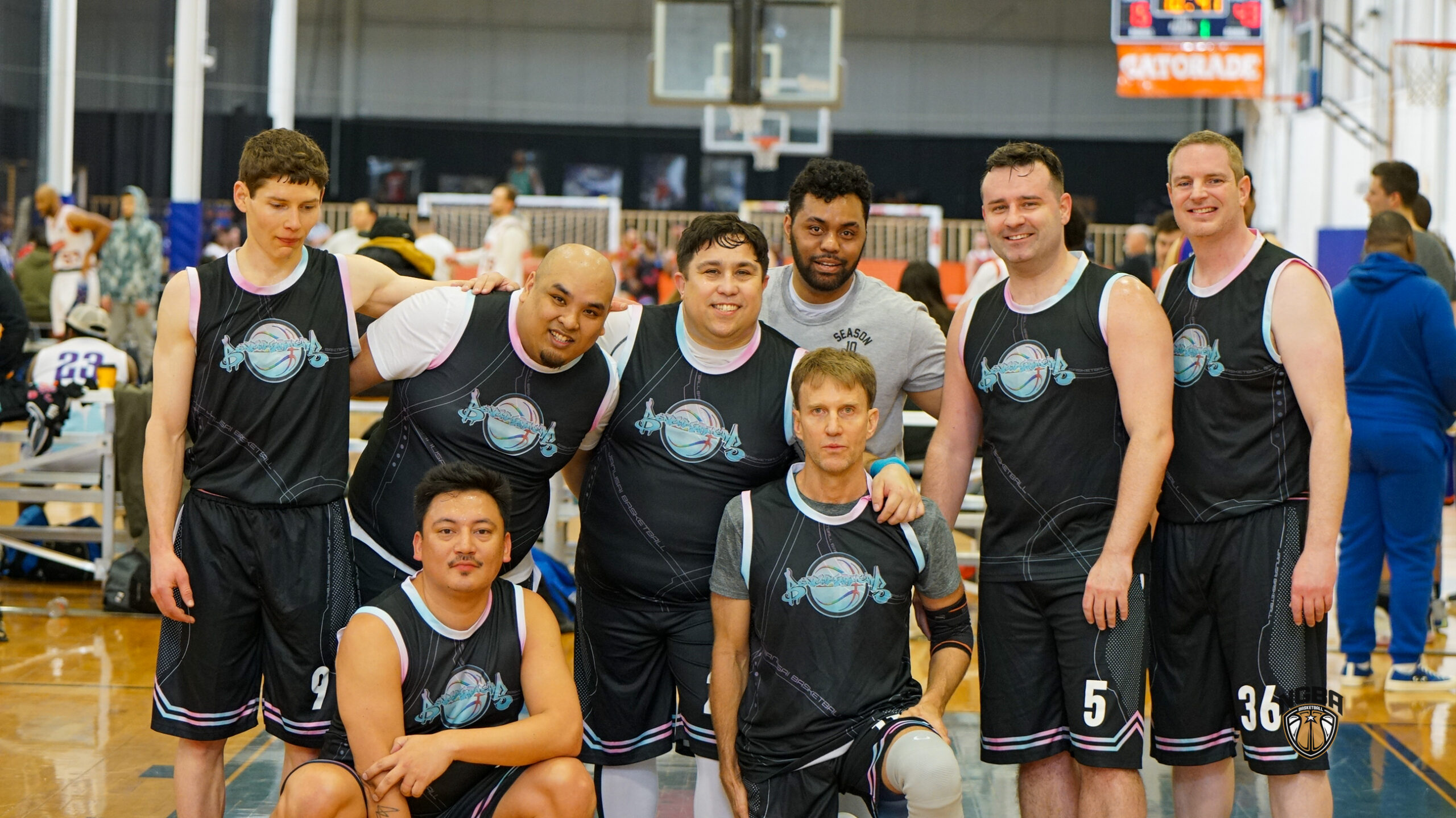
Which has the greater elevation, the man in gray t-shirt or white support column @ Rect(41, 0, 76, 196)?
white support column @ Rect(41, 0, 76, 196)

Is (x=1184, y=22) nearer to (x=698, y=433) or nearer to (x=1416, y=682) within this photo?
(x=1416, y=682)

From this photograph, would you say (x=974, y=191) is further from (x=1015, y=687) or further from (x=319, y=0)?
(x=1015, y=687)

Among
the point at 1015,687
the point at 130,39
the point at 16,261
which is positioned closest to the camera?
the point at 1015,687

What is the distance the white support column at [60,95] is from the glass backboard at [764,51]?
8.00 meters

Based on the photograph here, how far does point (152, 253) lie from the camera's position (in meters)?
12.8

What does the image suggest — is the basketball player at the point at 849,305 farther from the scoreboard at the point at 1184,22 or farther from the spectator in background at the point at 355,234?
the scoreboard at the point at 1184,22

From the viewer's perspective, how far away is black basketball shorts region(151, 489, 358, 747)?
9.97 ft

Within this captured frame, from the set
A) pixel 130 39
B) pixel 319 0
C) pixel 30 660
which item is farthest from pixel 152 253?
A: pixel 319 0

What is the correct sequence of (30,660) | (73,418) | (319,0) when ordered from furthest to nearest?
(319,0), (73,418), (30,660)

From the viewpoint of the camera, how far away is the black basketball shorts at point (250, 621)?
304 centimetres

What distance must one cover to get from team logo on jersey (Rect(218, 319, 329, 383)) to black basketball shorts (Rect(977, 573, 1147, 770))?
1654mm

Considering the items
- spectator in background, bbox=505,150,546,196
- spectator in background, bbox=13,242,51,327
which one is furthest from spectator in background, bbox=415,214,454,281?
spectator in background, bbox=505,150,546,196

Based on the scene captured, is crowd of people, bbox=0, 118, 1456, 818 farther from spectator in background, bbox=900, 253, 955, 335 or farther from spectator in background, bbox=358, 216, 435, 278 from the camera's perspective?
spectator in background, bbox=358, 216, 435, 278

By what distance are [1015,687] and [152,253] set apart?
1173cm
